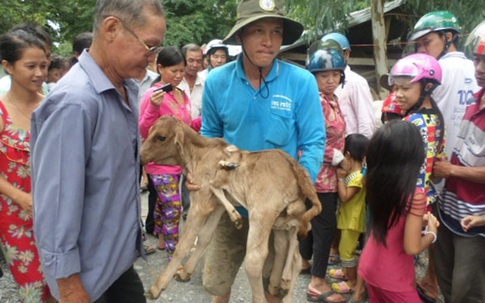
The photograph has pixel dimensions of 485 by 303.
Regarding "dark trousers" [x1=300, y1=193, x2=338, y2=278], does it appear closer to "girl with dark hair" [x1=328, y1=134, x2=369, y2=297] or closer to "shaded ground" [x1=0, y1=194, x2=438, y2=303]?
"girl with dark hair" [x1=328, y1=134, x2=369, y2=297]

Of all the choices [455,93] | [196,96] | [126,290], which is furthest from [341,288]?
[196,96]

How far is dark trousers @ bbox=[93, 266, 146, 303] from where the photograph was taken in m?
2.47

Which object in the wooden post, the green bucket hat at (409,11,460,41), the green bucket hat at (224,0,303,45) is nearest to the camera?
the green bucket hat at (224,0,303,45)

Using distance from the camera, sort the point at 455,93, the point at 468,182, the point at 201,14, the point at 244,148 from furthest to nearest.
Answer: the point at 201,14 < the point at 455,93 < the point at 468,182 < the point at 244,148

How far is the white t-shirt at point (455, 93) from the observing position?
3729 millimetres

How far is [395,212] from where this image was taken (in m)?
2.66

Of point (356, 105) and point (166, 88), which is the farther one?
point (356, 105)

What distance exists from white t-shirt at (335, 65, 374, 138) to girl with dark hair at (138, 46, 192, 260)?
1907 millimetres

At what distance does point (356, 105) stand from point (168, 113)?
2213 millimetres

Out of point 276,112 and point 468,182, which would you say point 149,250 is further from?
point 468,182

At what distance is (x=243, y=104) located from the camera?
269 centimetres

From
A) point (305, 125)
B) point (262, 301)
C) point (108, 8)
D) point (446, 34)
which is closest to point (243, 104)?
point (305, 125)

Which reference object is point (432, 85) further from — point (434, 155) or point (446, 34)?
point (446, 34)

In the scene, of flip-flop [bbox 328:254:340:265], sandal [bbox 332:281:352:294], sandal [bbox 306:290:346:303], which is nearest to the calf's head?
sandal [bbox 306:290:346:303]
